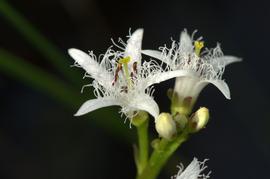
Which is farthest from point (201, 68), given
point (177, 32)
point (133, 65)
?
point (177, 32)

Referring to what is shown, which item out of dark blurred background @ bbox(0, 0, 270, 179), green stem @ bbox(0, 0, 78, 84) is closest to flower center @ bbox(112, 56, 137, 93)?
green stem @ bbox(0, 0, 78, 84)

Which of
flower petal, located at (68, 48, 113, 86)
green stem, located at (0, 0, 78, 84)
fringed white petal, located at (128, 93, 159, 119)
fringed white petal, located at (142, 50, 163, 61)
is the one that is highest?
green stem, located at (0, 0, 78, 84)

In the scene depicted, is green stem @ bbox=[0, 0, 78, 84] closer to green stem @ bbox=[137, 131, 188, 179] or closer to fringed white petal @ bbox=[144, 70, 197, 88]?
fringed white petal @ bbox=[144, 70, 197, 88]

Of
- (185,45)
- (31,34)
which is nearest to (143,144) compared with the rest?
(185,45)

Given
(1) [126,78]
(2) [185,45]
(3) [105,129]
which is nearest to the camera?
(1) [126,78]

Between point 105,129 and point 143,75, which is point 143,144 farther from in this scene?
point 105,129
